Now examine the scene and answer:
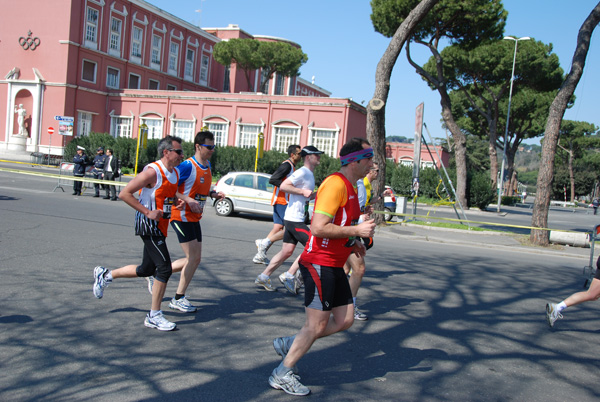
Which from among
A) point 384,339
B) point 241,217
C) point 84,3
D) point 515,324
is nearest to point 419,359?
point 384,339

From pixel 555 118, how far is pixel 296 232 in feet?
33.7

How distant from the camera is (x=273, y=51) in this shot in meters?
48.6

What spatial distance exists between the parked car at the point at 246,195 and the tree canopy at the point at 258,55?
115ft

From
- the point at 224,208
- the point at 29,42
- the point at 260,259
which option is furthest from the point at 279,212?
the point at 29,42

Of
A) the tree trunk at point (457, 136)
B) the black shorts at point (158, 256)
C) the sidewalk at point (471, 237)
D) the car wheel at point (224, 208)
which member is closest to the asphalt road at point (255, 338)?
the black shorts at point (158, 256)

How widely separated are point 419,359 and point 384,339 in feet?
1.87

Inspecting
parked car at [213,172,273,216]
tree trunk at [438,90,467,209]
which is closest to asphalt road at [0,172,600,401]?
parked car at [213,172,273,216]

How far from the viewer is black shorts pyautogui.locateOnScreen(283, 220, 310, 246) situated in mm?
6116

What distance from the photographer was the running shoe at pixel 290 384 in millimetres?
3611

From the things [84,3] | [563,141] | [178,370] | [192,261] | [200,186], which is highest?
[84,3]

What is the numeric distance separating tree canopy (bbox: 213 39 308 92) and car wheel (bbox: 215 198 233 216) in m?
35.3

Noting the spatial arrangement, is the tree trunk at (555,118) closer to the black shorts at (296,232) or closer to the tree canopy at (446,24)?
the black shorts at (296,232)

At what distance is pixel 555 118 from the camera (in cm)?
1342

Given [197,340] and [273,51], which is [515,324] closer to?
[197,340]
